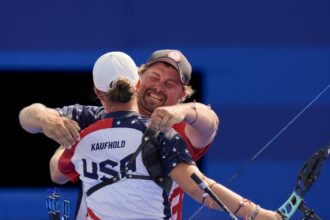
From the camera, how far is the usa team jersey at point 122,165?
229 centimetres

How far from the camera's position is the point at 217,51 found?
429 cm

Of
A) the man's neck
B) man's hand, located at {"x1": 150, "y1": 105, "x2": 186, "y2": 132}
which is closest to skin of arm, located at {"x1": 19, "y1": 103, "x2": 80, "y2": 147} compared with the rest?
the man's neck

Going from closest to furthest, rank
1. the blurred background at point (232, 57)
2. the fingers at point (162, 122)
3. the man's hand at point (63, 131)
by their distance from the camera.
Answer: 1. the fingers at point (162, 122)
2. the man's hand at point (63, 131)
3. the blurred background at point (232, 57)

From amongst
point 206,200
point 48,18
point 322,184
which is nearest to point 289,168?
point 322,184

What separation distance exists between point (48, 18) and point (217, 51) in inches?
35.0

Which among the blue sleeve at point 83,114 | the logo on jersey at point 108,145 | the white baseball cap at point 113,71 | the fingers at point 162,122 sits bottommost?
the blue sleeve at point 83,114

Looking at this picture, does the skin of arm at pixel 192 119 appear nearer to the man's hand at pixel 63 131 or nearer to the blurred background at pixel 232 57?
the man's hand at pixel 63 131

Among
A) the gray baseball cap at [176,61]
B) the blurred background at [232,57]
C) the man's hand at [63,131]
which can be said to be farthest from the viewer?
the blurred background at [232,57]

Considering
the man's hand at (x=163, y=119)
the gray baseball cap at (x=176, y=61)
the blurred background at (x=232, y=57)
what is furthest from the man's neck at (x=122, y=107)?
the blurred background at (x=232, y=57)

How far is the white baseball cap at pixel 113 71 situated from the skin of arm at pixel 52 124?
0.46 feet

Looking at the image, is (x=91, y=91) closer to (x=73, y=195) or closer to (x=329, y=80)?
(x=73, y=195)

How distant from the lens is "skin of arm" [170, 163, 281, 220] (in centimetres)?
230

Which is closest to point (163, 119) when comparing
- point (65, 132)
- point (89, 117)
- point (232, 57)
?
point (65, 132)

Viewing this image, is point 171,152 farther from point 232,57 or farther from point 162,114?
point 232,57
